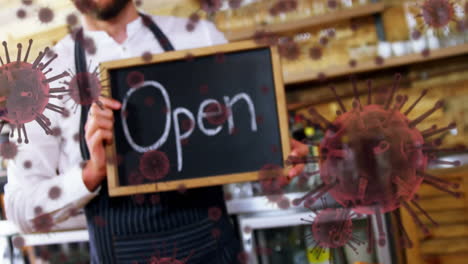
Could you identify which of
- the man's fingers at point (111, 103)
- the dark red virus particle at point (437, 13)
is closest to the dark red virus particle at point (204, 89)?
the man's fingers at point (111, 103)

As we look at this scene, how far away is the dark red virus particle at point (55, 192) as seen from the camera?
0.46 m

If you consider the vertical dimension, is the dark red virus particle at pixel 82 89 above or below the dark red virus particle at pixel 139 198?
above

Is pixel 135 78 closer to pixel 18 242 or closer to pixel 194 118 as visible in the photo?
pixel 194 118

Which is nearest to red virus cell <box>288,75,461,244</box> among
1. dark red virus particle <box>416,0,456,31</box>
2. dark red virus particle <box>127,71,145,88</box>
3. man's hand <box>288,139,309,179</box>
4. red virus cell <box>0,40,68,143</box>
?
man's hand <box>288,139,309,179</box>

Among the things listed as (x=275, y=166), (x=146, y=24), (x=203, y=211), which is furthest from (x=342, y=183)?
(x=146, y=24)

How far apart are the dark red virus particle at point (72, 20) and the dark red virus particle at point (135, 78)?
116 mm

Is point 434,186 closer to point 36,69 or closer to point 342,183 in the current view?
point 342,183

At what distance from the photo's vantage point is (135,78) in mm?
453

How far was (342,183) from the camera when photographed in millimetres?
447

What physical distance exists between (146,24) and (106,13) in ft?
0.17

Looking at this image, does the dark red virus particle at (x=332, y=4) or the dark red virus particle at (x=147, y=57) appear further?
the dark red virus particle at (x=332, y=4)

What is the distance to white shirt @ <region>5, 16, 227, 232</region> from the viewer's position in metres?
0.46

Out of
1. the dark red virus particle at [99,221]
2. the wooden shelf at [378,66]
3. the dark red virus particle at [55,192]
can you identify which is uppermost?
the wooden shelf at [378,66]

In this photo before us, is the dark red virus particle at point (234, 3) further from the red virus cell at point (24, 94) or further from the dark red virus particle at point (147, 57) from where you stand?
the red virus cell at point (24, 94)
